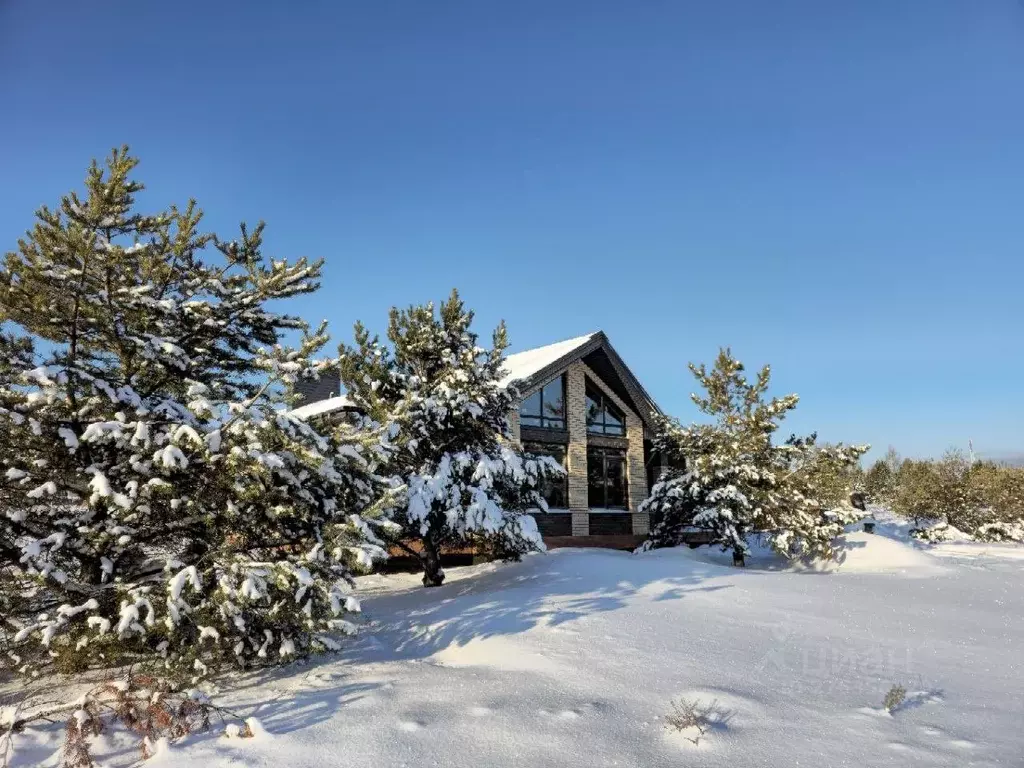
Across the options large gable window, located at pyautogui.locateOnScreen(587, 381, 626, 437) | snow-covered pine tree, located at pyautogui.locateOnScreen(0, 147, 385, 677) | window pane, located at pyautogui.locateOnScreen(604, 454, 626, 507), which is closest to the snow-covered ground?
snow-covered pine tree, located at pyautogui.locateOnScreen(0, 147, 385, 677)

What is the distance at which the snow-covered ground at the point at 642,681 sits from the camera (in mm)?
4688

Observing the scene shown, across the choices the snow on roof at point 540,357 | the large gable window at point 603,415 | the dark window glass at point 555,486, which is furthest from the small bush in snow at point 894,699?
the large gable window at point 603,415

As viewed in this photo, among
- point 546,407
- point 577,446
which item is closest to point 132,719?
point 546,407

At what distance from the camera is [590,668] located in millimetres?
6801

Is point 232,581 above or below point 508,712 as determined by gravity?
above

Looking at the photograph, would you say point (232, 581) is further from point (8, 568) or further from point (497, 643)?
point (497, 643)

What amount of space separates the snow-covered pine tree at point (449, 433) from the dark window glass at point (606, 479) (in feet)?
28.9

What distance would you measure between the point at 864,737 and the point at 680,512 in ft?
51.2

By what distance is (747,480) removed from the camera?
61.3 ft

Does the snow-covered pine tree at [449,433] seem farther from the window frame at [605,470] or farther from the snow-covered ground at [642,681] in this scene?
the window frame at [605,470]

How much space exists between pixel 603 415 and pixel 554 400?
2.27 meters

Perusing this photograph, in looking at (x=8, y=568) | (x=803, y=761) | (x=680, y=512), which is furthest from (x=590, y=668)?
(x=680, y=512)

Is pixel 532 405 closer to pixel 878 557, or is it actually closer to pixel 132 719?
pixel 878 557

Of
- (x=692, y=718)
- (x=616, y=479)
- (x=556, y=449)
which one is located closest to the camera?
(x=692, y=718)
